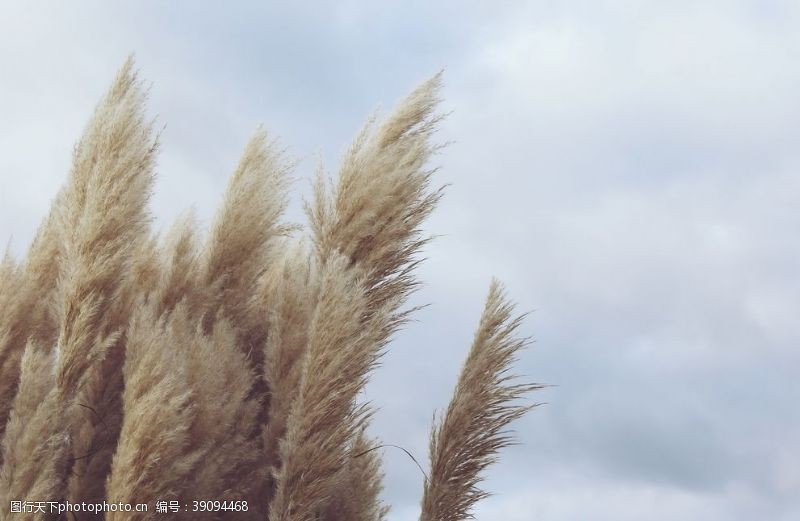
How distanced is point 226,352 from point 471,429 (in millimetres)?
1032

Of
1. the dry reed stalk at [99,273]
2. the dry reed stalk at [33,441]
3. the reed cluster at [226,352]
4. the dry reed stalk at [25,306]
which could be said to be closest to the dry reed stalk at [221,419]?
the reed cluster at [226,352]

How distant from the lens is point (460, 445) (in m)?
3.79

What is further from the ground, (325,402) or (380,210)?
(380,210)

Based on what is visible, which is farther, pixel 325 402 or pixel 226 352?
pixel 226 352

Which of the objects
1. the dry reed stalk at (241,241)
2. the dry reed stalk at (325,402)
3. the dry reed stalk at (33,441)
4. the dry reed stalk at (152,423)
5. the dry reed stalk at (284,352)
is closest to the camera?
the dry reed stalk at (152,423)

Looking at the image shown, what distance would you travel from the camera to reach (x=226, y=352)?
387cm

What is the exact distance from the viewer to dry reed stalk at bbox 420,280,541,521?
378 centimetres

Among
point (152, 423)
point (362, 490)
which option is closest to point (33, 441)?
point (152, 423)

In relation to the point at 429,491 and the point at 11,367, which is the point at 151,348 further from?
the point at 429,491

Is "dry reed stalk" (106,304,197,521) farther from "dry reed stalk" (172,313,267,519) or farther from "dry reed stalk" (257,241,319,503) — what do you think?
"dry reed stalk" (257,241,319,503)

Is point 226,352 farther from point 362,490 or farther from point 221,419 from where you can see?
point 362,490

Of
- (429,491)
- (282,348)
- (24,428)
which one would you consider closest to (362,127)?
(282,348)

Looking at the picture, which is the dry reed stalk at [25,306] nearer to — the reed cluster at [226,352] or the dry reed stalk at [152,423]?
the reed cluster at [226,352]

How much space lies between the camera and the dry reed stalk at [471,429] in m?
3.78
